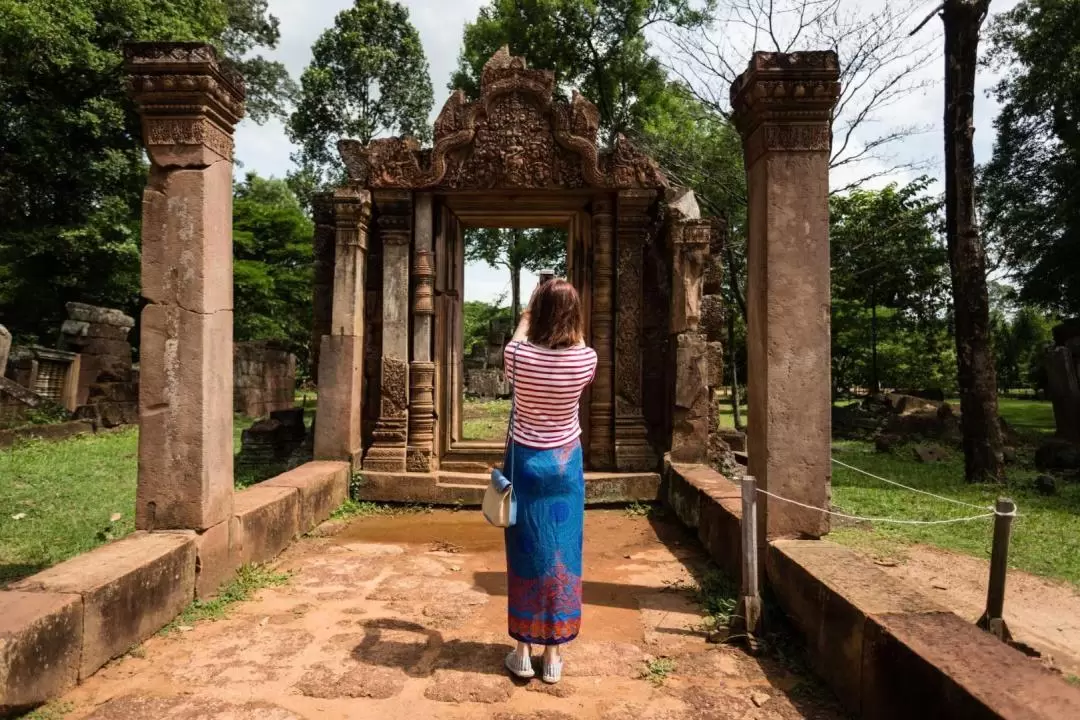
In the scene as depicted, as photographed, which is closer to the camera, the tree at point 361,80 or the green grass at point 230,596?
the green grass at point 230,596

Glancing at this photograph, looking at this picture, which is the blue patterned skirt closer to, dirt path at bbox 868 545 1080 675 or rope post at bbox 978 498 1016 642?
dirt path at bbox 868 545 1080 675

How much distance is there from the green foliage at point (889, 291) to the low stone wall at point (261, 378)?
14206 mm

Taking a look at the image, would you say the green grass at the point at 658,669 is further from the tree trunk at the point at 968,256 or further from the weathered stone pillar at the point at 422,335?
the tree trunk at the point at 968,256

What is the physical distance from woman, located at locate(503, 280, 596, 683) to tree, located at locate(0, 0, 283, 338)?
57.9 feet

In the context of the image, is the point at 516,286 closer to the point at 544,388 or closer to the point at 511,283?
the point at 511,283

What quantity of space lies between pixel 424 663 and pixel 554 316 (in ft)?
5.44

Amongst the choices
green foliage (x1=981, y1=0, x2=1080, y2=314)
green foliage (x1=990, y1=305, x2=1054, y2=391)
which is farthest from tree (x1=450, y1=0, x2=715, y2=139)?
green foliage (x1=990, y1=305, x2=1054, y2=391)

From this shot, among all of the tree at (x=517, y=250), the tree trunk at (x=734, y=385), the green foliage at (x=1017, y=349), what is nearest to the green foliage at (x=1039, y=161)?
the tree trunk at (x=734, y=385)

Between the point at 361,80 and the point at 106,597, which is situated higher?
the point at 361,80

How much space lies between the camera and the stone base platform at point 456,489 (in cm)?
650

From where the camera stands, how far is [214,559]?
3.77 meters

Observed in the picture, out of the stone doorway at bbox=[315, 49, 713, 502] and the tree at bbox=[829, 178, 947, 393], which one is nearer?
the stone doorway at bbox=[315, 49, 713, 502]

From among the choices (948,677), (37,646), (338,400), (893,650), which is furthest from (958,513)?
(37,646)

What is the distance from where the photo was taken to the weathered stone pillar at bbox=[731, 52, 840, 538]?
3.55 metres
